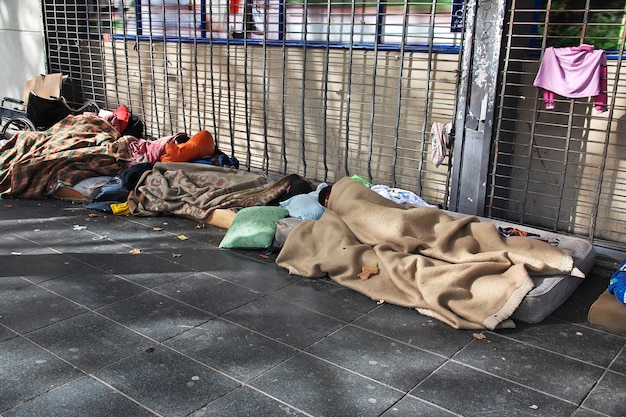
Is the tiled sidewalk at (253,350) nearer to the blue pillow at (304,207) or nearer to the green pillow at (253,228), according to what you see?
the green pillow at (253,228)

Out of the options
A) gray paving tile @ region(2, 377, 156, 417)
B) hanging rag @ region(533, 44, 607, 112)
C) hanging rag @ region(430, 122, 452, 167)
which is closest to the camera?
gray paving tile @ region(2, 377, 156, 417)

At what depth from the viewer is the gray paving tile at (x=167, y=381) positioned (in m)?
2.83

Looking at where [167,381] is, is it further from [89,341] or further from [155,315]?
[155,315]

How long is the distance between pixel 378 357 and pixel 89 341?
60.8 inches

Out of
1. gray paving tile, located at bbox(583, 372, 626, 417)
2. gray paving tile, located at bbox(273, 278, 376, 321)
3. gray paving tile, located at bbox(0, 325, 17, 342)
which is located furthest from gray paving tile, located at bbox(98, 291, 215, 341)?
gray paving tile, located at bbox(583, 372, 626, 417)

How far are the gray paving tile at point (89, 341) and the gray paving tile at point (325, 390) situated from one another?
2.55ft

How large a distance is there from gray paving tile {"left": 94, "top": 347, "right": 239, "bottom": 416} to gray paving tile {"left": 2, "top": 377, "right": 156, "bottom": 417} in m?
0.05

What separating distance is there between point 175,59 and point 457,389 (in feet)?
18.5

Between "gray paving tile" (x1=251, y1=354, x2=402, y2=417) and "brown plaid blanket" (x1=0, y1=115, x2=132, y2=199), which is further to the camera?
"brown plaid blanket" (x1=0, y1=115, x2=132, y2=199)

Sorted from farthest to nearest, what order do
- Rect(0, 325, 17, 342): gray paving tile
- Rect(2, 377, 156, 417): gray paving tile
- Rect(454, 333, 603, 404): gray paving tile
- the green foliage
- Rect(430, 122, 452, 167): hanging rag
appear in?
Rect(430, 122, 452, 167): hanging rag
the green foliage
Rect(0, 325, 17, 342): gray paving tile
Rect(454, 333, 603, 404): gray paving tile
Rect(2, 377, 156, 417): gray paving tile

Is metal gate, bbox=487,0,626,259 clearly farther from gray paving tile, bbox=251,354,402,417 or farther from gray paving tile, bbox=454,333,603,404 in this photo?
gray paving tile, bbox=251,354,402,417

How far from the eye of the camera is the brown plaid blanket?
6.28m

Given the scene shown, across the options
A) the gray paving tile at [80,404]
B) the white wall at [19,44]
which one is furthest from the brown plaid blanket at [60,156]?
the gray paving tile at [80,404]

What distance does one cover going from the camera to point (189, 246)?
499 cm
